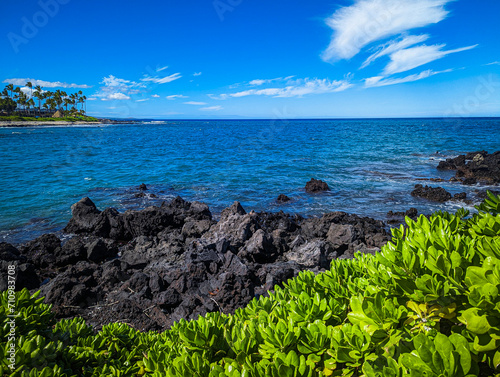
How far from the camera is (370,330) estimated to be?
1.71 m

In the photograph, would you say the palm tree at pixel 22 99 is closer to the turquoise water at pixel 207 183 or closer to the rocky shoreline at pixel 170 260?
the turquoise water at pixel 207 183

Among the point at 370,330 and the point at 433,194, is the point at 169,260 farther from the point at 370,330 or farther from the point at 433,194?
the point at 433,194

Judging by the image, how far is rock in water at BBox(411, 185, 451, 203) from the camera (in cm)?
1678

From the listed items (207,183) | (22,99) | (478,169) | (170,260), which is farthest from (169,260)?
(22,99)

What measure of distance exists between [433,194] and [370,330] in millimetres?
18320

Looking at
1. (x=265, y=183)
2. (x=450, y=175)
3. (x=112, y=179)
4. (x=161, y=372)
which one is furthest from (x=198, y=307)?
(x=450, y=175)

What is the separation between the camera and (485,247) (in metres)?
1.75

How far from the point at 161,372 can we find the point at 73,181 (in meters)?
23.4

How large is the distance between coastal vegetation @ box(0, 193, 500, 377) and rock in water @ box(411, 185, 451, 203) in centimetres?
1631

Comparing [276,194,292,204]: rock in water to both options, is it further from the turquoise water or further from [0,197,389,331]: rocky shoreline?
[0,197,389,331]: rocky shoreline

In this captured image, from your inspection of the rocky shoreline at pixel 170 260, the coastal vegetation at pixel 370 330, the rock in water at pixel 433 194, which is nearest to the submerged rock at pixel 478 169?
the rock in water at pixel 433 194

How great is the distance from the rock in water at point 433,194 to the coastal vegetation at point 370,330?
16.3m

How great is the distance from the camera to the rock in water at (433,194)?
661 inches

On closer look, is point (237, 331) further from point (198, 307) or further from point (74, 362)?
point (198, 307)
